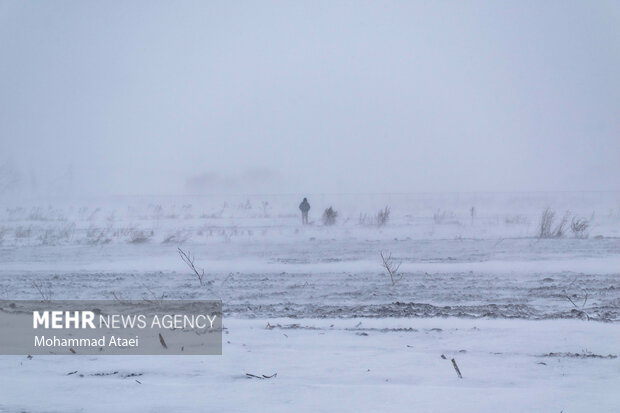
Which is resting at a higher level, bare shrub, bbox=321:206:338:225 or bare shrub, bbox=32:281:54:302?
bare shrub, bbox=321:206:338:225

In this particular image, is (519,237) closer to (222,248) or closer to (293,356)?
(222,248)

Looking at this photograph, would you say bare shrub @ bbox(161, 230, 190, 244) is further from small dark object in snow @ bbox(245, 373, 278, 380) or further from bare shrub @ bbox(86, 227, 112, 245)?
small dark object in snow @ bbox(245, 373, 278, 380)

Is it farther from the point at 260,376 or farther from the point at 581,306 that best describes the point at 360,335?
the point at 581,306

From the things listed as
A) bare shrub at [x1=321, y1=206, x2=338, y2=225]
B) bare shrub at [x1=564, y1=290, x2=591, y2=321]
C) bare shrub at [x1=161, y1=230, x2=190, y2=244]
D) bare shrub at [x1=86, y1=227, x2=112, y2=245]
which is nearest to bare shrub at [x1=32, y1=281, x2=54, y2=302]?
bare shrub at [x1=564, y1=290, x2=591, y2=321]

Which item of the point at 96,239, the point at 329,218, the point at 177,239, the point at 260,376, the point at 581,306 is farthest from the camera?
the point at 329,218

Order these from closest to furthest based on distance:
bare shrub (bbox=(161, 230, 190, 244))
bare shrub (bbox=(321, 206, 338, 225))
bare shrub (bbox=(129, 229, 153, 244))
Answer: bare shrub (bbox=(161, 230, 190, 244)), bare shrub (bbox=(129, 229, 153, 244)), bare shrub (bbox=(321, 206, 338, 225))

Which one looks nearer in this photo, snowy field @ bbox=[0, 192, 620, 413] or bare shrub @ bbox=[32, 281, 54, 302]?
snowy field @ bbox=[0, 192, 620, 413]

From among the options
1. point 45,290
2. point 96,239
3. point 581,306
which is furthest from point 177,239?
point 581,306

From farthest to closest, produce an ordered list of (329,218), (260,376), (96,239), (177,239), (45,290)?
(329,218) → (96,239) → (177,239) → (45,290) → (260,376)

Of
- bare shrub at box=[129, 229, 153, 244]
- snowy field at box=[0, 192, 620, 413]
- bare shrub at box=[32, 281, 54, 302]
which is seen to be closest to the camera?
snowy field at box=[0, 192, 620, 413]

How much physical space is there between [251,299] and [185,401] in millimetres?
5681

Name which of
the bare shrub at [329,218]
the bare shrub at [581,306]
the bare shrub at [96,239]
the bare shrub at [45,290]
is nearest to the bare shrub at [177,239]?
the bare shrub at [96,239]

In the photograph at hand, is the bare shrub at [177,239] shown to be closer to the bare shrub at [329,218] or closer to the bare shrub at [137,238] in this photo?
the bare shrub at [137,238]

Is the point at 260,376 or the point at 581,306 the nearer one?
the point at 260,376
